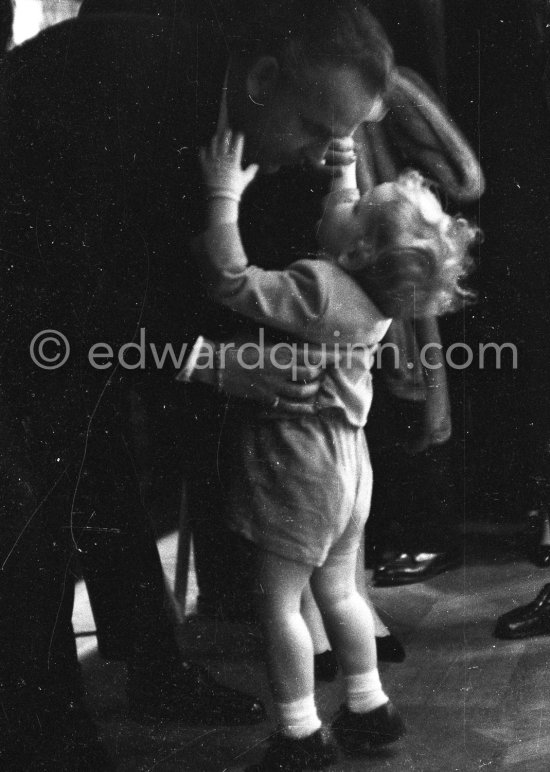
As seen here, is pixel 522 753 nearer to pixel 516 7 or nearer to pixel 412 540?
pixel 412 540

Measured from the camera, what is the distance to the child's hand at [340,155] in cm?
117

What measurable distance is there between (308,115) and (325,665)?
78 cm

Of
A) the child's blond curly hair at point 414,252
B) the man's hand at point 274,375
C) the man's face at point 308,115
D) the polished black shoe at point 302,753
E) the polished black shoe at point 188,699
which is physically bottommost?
the polished black shoe at point 302,753

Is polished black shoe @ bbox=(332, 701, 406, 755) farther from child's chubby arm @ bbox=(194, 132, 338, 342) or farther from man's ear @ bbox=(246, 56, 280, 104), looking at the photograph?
man's ear @ bbox=(246, 56, 280, 104)

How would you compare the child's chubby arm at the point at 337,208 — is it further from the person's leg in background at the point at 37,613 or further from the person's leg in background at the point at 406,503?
the person's leg in background at the point at 37,613

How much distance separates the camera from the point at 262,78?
1.15 m

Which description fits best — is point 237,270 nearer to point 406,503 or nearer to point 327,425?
point 327,425

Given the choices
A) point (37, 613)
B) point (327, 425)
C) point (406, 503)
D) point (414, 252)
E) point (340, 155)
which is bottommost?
point (37, 613)

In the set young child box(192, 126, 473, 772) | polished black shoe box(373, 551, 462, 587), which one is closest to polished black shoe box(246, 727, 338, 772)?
young child box(192, 126, 473, 772)

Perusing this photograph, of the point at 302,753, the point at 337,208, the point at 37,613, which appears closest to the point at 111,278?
the point at 337,208

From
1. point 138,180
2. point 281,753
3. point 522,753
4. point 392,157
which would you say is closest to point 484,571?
point 522,753

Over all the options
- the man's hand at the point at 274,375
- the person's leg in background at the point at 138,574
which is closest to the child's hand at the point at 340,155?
the man's hand at the point at 274,375

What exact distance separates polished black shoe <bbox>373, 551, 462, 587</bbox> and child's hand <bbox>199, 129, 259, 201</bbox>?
0.57 metres

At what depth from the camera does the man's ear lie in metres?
1.15
